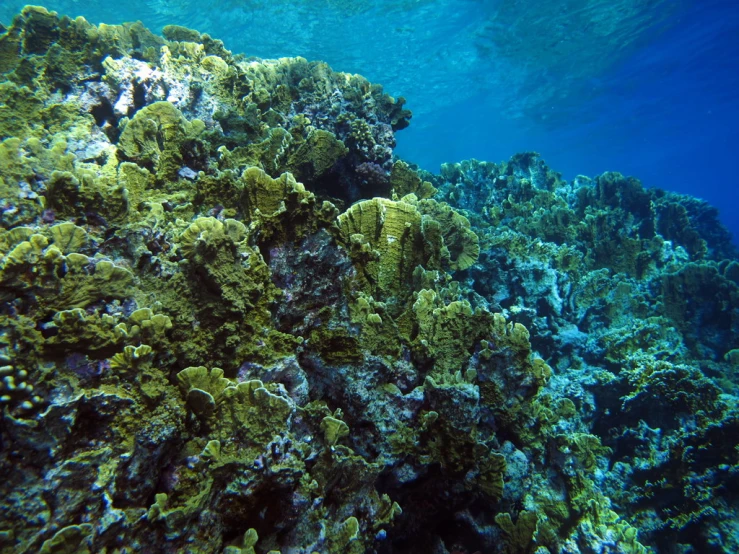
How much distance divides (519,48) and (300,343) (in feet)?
139

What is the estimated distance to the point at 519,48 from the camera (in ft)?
116

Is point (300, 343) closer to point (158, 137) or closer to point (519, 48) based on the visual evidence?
point (158, 137)

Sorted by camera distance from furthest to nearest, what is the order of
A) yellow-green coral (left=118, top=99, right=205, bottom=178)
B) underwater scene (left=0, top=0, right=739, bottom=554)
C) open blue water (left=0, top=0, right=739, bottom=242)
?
open blue water (left=0, top=0, right=739, bottom=242), yellow-green coral (left=118, top=99, right=205, bottom=178), underwater scene (left=0, top=0, right=739, bottom=554)

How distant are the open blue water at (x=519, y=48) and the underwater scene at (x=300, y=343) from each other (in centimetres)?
2819

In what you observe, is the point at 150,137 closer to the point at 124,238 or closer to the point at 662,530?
the point at 124,238

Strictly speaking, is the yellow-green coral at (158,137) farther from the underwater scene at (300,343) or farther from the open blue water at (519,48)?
the open blue water at (519,48)

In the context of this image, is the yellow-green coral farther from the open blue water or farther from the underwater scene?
the open blue water

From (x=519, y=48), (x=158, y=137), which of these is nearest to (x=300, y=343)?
(x=158, y=137)

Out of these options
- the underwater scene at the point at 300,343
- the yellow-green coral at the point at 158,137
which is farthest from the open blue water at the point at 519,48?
the yellow-green coral at the point at 158,137

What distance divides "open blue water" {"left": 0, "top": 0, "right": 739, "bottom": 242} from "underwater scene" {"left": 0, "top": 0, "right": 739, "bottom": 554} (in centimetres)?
2819

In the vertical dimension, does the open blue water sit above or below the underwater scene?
above

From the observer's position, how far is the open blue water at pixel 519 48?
29.0 metres

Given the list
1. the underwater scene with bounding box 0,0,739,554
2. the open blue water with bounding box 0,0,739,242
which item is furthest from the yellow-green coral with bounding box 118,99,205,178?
the open blue water with bounding box 0,0,739,242

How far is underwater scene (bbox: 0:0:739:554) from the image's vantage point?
2145 mm
